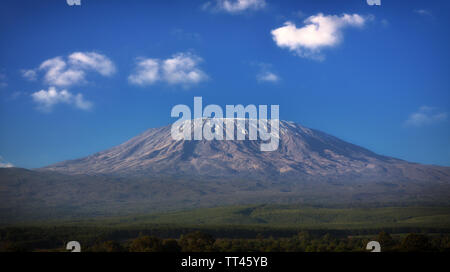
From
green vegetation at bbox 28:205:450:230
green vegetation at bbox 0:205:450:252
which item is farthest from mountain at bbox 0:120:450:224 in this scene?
green vegetation at bbox 0:205:450:252

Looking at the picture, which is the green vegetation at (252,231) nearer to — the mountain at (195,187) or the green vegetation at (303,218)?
the green vegetation at (303,218)

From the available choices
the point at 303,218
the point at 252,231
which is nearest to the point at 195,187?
the point at 303,218

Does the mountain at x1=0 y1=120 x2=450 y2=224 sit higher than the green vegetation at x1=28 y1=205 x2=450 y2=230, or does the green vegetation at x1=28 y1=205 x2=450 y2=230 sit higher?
the mountain at x1=0 y1=120 x2=450 y2=224

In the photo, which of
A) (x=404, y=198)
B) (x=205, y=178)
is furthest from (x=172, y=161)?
(x=404, y=198)

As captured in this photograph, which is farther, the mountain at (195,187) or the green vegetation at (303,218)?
the mountain at (195,187)

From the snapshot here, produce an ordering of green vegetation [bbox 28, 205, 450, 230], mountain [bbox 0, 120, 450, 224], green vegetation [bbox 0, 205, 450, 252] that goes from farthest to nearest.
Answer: mountain [bbox 0, 120, 450, 224]
green vegetation [bbox 28, 205, 450, 230]
green vegetation [bbox 0, 205, 450, 252]

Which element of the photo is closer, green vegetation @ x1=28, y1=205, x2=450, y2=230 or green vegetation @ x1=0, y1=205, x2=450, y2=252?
green vegetation @ x1=0, y1=205, x2=450, y2=252

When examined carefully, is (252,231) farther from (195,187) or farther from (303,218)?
(195,187)

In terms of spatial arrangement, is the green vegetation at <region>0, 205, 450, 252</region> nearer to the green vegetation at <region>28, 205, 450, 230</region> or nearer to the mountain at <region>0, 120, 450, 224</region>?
the green vegetation at <region>28, 205, 450, 230</region>

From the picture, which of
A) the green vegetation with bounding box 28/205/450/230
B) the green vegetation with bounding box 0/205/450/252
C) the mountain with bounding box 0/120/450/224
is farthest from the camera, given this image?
the mountain with bounding box 0/120/450/224

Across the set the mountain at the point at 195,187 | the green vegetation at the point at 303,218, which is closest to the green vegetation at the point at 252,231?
the green vegetation at the point at 303,218

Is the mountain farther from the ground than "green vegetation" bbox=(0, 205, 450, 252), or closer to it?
farther from the ground

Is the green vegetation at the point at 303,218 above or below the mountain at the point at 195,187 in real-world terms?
below
